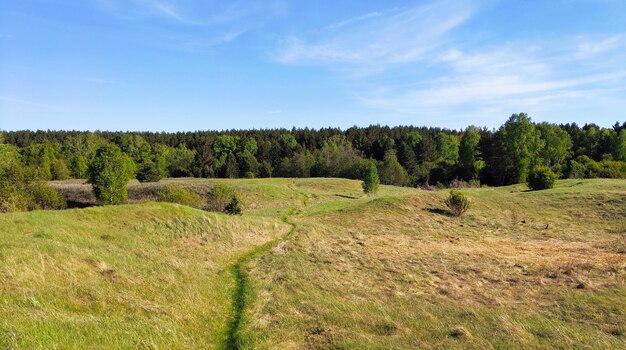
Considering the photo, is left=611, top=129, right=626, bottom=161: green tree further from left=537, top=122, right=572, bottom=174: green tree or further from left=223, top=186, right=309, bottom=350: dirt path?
left=223, top=186, right=309, bottom=350: dirt path

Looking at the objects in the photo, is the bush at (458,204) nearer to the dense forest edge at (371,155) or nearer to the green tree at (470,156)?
the dense forest edge at (371,155)

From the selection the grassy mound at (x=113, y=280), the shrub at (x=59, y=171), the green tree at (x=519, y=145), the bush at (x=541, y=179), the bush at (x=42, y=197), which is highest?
the green tree at (x=519, y=145)

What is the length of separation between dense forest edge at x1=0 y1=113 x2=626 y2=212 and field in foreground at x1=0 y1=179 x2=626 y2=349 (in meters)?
26.1

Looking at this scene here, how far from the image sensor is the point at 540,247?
26781 millimetres

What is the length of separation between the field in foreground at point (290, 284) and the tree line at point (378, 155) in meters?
29.0

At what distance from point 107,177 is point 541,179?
5356cm

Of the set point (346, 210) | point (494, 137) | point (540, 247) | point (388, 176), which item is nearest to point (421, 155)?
point (388, 176)

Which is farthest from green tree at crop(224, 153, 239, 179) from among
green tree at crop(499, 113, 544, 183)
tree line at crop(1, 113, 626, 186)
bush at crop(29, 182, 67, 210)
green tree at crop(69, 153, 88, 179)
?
bush at crop(29, 182, 67, 210)

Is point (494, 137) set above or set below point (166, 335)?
above

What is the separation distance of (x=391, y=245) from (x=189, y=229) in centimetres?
1344

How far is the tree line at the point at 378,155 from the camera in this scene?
75750 millimetres

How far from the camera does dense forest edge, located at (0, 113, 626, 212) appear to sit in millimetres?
74750

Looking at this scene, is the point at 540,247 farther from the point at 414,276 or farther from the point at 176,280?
the point at 176,280

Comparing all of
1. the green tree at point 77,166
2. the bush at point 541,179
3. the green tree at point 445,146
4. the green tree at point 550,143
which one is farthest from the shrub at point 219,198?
the green tree at point 445,146
